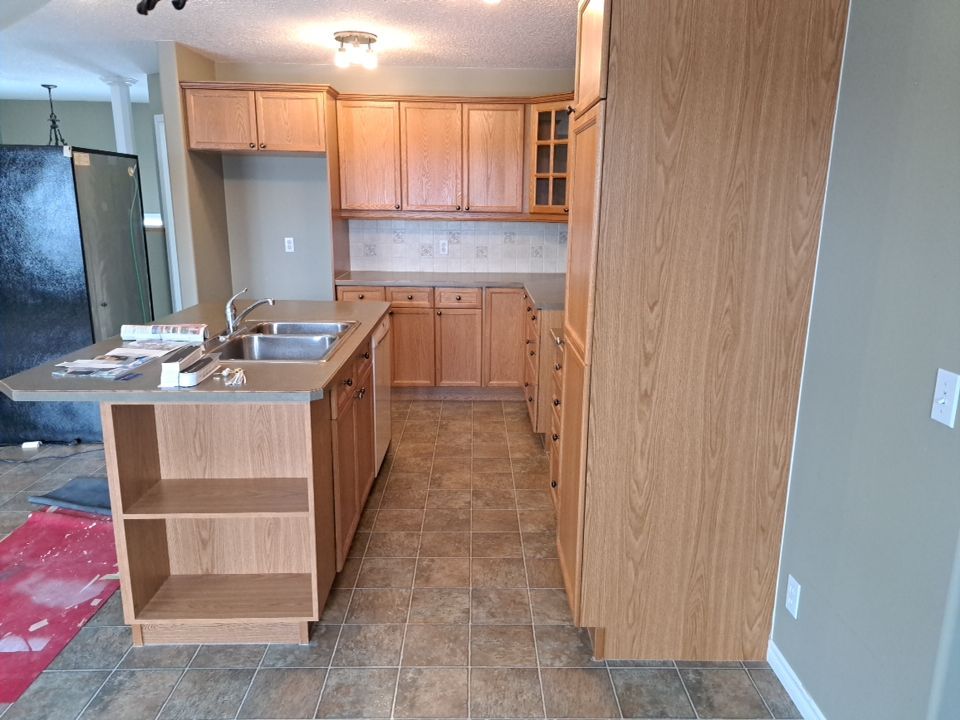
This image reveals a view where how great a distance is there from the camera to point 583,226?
6.45 ft

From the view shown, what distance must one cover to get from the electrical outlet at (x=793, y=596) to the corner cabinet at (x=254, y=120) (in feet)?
12.5

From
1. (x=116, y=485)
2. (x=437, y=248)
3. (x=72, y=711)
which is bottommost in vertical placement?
(x=72, y=711)

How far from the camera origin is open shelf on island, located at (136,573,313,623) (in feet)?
6.82

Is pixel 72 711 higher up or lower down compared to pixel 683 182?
lower down

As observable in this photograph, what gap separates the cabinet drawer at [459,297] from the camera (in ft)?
14.9

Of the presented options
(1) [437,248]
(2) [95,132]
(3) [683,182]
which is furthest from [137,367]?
(2) [95,132]

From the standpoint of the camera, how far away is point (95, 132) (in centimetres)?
681

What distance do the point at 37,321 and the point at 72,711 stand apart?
2608mm

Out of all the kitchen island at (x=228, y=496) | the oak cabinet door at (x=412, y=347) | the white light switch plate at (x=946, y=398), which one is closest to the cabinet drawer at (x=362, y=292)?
the oak cabinet door at (x=412, y=347)

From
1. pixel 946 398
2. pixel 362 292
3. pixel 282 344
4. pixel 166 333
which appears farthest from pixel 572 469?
pixel 362 292

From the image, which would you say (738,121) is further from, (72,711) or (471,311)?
(471,311)

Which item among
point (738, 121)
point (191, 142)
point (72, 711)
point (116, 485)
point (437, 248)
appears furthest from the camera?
point (437, 248)

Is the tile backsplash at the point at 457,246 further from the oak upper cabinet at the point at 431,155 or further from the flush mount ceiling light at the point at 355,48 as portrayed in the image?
the flush mount ceiling light at the point at 355,48

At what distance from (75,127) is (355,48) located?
186 inches
